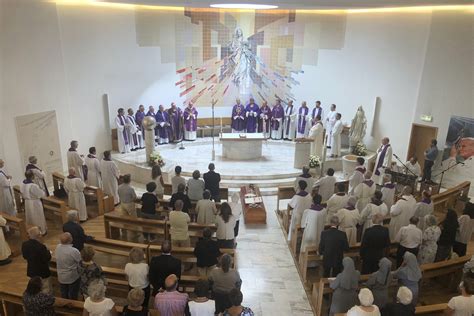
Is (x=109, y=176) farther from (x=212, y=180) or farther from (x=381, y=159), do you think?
(x=381, y=159)

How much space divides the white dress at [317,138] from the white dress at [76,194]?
6913 mm

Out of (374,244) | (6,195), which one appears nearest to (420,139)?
(374,244)

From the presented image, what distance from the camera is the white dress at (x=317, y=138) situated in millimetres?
12273

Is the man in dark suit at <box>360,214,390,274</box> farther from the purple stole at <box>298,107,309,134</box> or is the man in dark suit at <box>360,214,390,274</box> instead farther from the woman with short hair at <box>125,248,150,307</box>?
the purple stole at <box>298,107,309,134</box>

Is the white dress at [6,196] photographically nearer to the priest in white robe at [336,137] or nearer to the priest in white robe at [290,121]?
the priest in white robe at [336,137]

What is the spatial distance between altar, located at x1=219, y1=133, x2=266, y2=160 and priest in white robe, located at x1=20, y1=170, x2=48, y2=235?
6133 mm

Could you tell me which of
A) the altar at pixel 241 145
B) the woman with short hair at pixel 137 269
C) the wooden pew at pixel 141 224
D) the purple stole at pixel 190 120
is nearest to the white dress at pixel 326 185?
the wooden pew at pixel 141 224

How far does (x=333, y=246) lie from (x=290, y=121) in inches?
375

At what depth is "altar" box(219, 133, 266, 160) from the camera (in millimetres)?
12891

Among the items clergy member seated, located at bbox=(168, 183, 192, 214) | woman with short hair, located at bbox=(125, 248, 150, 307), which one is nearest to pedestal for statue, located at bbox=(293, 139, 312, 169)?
clergy member seated, located at bbox=(168, 183, 192, 214)

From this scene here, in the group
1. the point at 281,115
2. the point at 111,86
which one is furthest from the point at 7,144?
the point at 281,115

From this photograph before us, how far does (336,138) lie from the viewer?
520 inches

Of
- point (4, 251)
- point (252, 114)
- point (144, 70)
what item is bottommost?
point (4, 251)

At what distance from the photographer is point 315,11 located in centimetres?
1466
